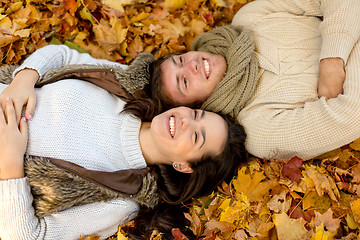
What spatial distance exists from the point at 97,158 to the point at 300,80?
5.66 ft

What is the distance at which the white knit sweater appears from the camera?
2057mm

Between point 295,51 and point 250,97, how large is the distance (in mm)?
544

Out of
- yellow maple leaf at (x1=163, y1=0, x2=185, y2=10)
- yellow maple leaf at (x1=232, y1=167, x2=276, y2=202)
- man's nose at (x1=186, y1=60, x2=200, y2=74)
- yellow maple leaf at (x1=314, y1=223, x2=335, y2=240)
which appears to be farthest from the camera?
yellow maple leaf at (x1=163, y1=0, x2=185, y2=10)

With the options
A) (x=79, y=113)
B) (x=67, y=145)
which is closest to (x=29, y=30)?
(x=79, y=113)

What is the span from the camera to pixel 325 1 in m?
2.59

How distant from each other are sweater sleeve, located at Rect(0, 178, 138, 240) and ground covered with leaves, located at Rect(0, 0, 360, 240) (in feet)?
0.36

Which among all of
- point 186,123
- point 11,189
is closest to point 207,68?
point 186,123

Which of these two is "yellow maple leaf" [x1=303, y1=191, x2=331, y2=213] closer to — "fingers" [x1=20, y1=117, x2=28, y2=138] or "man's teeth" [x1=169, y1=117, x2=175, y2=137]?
"man's teeth" [x1=169, y1=117, x2=175, y2=137]

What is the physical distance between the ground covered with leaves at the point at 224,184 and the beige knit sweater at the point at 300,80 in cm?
18

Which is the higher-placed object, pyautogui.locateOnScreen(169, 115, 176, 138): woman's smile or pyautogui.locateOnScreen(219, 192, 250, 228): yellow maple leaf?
pyautogui.locateOnScreen(169, 115, 176, 138): woman's smile

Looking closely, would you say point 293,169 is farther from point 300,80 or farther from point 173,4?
point 173,4

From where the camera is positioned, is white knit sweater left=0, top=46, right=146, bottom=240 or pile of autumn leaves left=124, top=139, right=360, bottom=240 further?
white knit sweater left=0, top=46, right=146, bottom=240

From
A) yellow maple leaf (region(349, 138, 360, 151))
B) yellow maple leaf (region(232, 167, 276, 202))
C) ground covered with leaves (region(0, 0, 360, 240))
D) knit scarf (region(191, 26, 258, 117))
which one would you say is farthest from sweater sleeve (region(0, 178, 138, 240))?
yellow maple leaf (region(349, 138, 360, 151))

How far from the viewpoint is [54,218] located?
2.21 m
